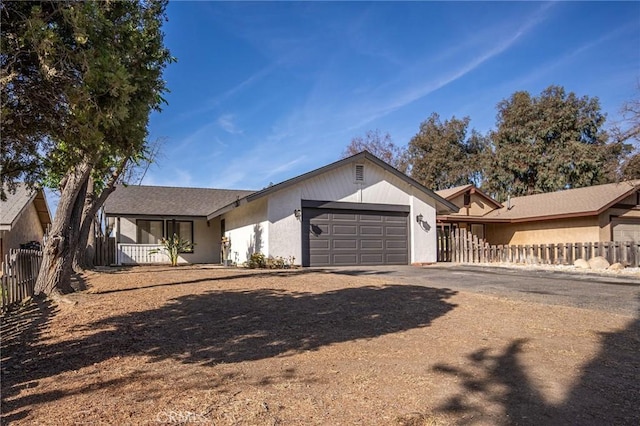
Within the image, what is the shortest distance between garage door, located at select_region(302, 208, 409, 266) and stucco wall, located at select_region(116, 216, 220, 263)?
8.55m

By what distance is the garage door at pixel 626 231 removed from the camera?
21047 millimetres

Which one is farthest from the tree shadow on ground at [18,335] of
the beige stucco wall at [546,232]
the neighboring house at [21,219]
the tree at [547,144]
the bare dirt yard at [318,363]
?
the tree at [547,144]

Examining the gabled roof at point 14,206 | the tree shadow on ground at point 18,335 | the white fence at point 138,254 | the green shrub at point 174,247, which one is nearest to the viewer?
the tree shadow on ground at point 18,335

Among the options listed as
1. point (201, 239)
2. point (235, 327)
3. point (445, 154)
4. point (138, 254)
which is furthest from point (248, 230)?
point (445, 154)

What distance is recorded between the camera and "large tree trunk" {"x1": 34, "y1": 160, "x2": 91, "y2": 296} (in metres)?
9.16

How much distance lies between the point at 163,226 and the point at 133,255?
82.5 inches

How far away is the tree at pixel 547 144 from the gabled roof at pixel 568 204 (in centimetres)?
1044

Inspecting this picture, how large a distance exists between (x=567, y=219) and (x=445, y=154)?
66.8 ft

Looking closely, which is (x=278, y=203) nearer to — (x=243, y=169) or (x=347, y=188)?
(x=347, y=188)

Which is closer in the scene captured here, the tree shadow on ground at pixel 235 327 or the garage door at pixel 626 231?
the tree shadow on ground at pixel 235 327

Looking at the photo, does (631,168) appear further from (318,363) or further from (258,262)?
(318,363)

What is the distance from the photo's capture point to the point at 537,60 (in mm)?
17625

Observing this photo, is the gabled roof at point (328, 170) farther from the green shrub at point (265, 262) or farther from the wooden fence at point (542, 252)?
the wooden fence at point (542, 252)

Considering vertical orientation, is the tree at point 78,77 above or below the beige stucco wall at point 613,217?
above
